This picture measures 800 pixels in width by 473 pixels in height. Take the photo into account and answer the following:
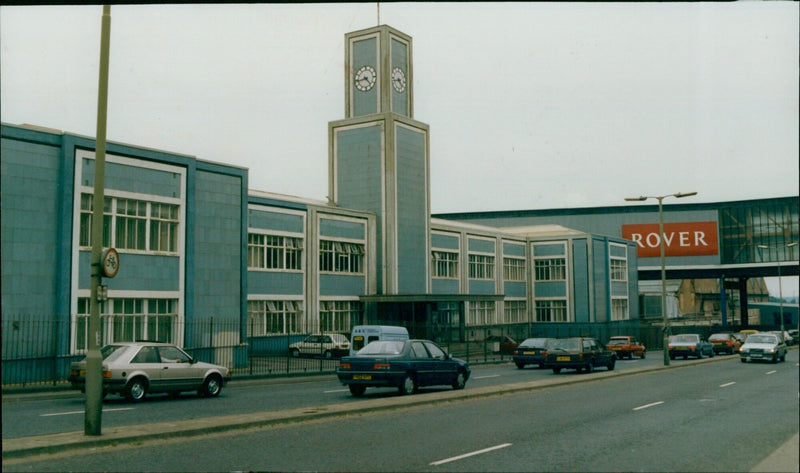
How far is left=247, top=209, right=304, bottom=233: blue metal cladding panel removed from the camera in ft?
150

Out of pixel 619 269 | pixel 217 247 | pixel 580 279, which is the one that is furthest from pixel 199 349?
pixel 619 269

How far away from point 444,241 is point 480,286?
7831 mm

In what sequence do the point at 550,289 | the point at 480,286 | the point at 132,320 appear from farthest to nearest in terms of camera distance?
the point at 550,289, the point at 480,286, the point at 132,320

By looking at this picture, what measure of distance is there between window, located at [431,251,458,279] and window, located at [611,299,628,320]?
890 inches

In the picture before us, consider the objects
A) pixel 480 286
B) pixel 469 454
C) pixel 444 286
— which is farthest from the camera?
pixel 480 286

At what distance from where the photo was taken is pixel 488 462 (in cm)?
1075

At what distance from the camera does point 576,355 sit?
32.7 metres

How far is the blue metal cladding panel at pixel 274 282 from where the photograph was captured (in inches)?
1805

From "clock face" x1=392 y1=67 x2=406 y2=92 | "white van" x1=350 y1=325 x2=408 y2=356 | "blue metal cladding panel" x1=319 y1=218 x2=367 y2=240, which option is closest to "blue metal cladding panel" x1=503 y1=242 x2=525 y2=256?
"clock face" x1=392 y1=67 x2=406 y2=92

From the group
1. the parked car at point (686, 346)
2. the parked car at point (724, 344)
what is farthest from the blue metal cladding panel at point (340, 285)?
the parked car at point (724, 344)

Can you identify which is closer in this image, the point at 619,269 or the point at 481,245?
the point at 481,245

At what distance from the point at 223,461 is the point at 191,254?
83.0 ft

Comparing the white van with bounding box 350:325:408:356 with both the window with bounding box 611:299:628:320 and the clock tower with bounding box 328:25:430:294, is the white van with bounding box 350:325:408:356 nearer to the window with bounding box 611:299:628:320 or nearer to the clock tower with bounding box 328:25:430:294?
the clock tower with bounding box 328:25:430:294

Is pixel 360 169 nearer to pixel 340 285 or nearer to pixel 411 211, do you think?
pixel 411 211
